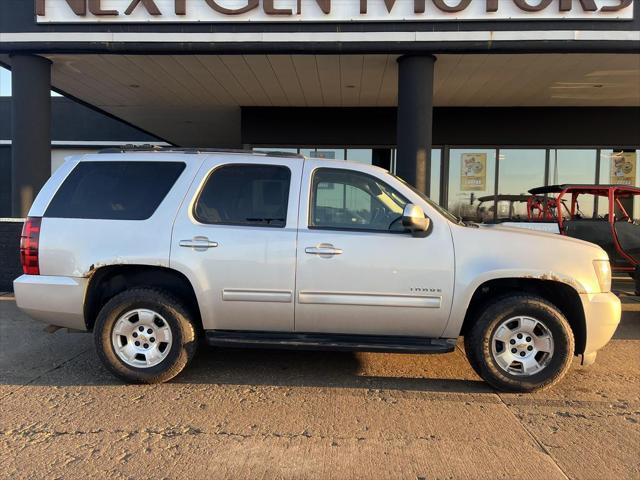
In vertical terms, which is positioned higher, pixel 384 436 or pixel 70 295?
pixel 70 295

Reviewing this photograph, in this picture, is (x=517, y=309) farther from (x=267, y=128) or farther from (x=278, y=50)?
(x=267, y=128)

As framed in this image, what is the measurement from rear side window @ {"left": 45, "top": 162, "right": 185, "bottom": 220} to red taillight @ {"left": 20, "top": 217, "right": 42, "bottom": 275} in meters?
0.13

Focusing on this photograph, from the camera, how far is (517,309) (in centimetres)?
408

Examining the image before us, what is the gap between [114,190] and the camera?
4375mm

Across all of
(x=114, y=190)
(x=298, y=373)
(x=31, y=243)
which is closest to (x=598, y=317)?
(x=298, y=373)

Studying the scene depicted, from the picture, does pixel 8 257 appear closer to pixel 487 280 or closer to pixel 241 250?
pixel 241 250

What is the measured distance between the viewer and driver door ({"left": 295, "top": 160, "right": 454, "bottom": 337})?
407 cm

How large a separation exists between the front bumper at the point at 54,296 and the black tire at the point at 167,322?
0.75 ft

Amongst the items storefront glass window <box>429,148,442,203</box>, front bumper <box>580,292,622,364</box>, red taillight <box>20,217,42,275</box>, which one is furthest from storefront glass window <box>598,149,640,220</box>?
red taillight <box>20,217,42,275</box>

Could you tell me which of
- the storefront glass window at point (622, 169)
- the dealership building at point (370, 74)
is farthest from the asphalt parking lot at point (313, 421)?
the storefront glass window at point (622, 169)

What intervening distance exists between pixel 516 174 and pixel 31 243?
35.5 ft

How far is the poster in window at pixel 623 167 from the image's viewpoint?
11.9 m

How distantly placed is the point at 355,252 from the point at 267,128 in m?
8.56

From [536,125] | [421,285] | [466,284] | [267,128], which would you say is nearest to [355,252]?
[421,285]
